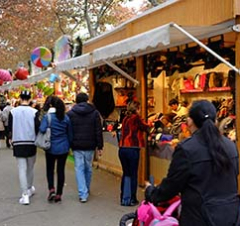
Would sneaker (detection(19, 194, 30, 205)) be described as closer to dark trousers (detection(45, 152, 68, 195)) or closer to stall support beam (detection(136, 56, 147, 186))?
dark trousers (detection(45, 152, 68, 195))

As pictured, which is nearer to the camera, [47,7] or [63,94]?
[63,94]

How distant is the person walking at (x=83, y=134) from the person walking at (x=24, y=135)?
0.62m

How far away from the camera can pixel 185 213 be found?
3.22 meters

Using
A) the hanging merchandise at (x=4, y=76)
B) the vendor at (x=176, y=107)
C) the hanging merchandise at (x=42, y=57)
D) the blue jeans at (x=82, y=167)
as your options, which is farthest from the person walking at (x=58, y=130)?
the hanging merchandise at (x=4, y=76)

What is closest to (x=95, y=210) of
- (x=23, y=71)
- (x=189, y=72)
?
(x=189, y=72)

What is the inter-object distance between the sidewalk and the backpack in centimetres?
301

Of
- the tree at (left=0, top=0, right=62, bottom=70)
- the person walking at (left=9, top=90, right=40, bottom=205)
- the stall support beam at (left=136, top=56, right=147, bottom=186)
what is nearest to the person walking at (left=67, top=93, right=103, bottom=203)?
the person walking at (left=9, top=90, right=40, bottom=205)

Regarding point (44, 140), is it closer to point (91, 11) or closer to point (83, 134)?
point (83, 134)

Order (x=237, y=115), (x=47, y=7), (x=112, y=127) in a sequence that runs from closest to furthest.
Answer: (x=237, y=115) → (x=112, y=127) → (x=47, y=7)

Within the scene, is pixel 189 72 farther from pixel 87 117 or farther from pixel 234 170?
pixel 234 170

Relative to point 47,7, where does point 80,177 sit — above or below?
below

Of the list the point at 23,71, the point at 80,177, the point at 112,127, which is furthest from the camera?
the point at 23,71

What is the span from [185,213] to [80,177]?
4.84m

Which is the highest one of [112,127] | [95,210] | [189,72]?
[189,72]
